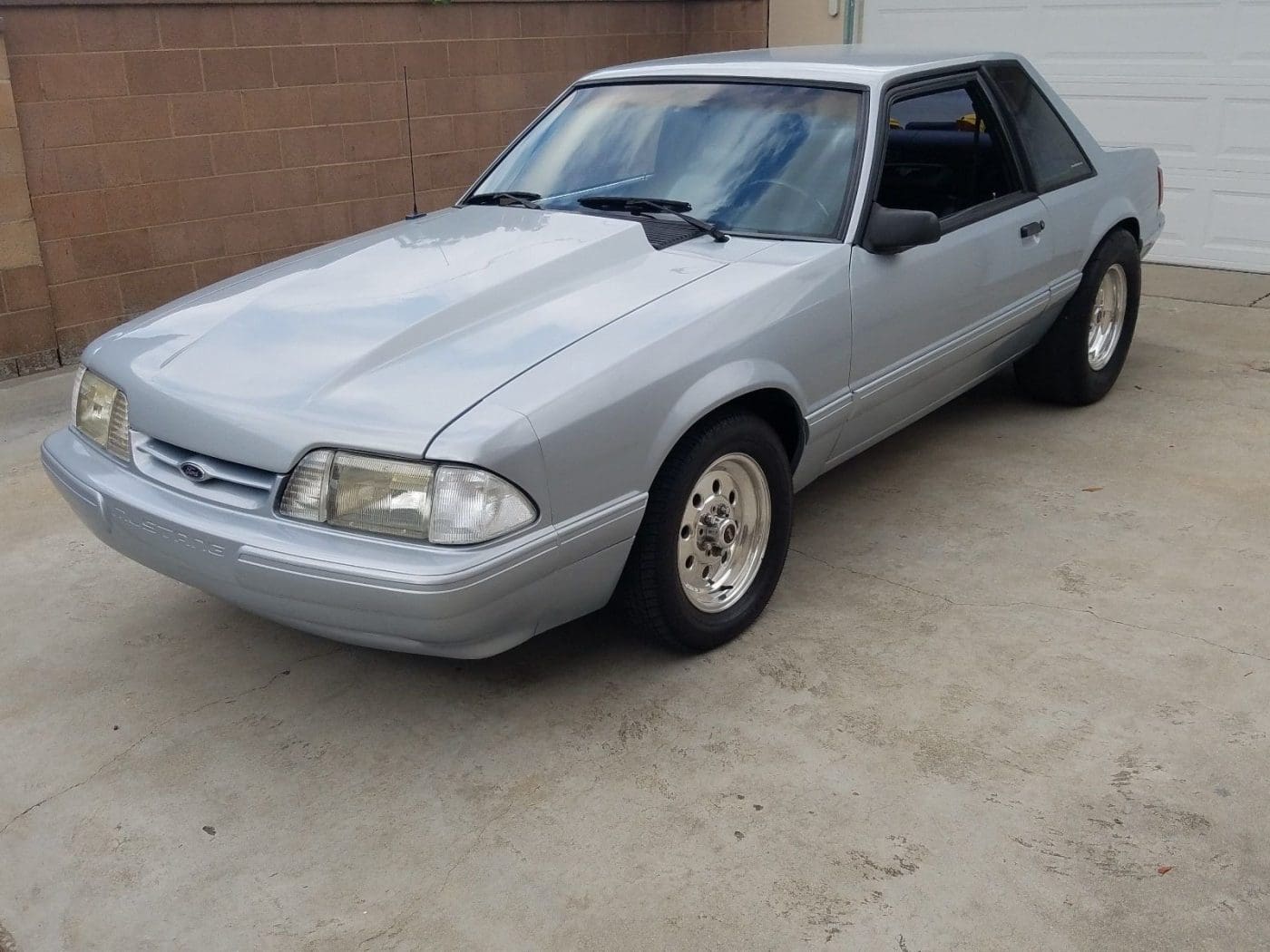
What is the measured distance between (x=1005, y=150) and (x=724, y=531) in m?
2.20

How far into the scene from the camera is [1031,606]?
391 centimetres

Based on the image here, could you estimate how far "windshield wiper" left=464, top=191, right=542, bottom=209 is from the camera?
14.4 ft

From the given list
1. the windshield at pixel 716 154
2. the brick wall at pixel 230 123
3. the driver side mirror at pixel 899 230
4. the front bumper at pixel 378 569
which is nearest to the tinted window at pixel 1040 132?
the windshield at pixel 716 154

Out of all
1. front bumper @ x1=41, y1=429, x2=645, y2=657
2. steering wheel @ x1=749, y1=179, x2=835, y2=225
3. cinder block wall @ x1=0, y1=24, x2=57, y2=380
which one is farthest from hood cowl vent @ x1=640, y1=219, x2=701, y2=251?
cinder block wall @ x1=0, y1=24, x2=57, y2=380

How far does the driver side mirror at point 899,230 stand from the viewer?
3.87 meters

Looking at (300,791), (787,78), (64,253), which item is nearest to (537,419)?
(300,791)

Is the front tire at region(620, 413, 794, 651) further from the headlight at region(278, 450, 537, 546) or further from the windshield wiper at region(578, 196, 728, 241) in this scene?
the windshield wiper at region(578, 196, 728, 241)

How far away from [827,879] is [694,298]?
1.58 metres

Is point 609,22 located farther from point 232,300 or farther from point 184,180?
point 232,300

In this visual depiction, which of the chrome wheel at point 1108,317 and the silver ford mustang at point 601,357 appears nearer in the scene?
the silver ford mustang at point 601,357

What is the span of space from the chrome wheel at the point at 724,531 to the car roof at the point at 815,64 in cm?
149

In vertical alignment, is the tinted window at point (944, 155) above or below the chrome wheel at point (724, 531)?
above

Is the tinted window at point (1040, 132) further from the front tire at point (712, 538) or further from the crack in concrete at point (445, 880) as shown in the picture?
the crack in concrete at point (445, 880)

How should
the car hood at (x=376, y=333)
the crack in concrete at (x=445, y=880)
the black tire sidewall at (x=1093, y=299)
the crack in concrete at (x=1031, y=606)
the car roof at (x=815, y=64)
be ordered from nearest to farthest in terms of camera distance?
the crack in concrete at (x=445, y=880), the car hood at (x=376, y=333), the crack in concrete at (x=1031, y=606), the car roof at (x=815, y=64), the black tire sidewall at (x=1093, y=299)
